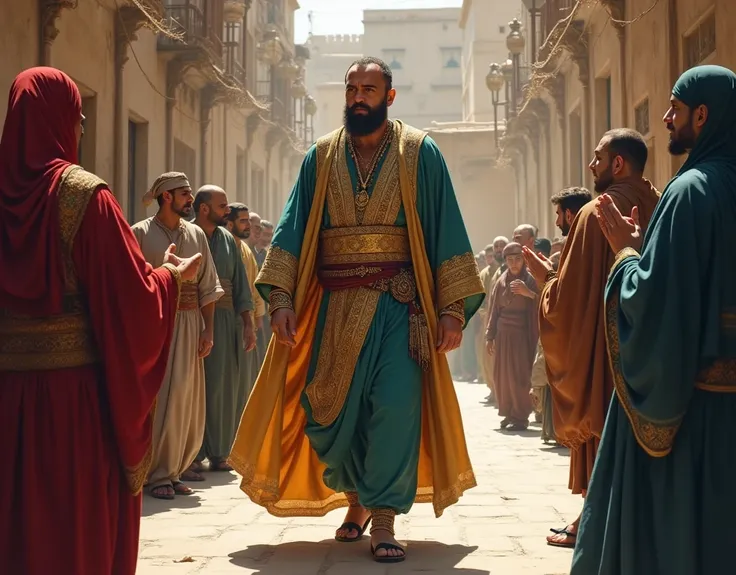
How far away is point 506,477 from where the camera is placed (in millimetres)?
8586

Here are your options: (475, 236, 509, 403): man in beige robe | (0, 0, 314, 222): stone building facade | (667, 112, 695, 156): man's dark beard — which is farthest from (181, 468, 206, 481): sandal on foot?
(475, 236, 509, 403): man in beige robe

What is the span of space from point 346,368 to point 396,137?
3.80ft

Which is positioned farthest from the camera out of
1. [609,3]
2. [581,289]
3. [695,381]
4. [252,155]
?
[252,155]

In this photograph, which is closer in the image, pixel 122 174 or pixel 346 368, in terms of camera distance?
pixel 346 368

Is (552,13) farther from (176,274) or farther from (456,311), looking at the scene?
(176,274)

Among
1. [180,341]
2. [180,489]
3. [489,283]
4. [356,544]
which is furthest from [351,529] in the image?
[489,283]

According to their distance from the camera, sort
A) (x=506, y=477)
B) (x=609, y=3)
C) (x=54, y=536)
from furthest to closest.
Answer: (x=609, y=3) < (x=506, y=477) < (x=54, y=536)

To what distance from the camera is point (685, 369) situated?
3682 mm

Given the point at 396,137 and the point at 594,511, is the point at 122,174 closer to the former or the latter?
the point at 396,137

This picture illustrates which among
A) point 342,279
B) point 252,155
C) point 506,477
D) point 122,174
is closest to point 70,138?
point 342,279

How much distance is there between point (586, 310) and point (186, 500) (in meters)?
3.18

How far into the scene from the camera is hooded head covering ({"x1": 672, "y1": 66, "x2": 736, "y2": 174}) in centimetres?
376

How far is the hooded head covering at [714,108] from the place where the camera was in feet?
12.3

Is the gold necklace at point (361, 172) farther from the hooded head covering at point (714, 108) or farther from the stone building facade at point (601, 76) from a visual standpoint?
the stone building facade at point (601, 76)
